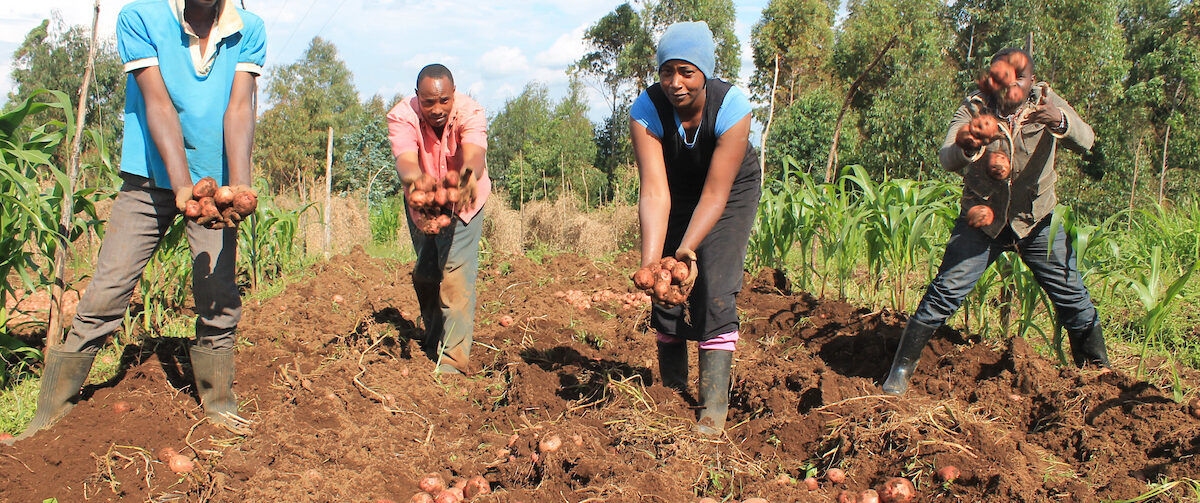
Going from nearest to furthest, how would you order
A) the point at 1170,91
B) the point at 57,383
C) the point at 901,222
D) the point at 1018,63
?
the point at 57,383 → the point at 1018,63 → the point at 901,222 → the point at 1170,91

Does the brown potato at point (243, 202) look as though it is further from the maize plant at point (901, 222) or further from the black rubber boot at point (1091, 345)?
the black rubber boot at point (1091, 345)

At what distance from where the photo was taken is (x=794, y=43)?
2580cm

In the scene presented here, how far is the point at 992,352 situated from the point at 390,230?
7.92m

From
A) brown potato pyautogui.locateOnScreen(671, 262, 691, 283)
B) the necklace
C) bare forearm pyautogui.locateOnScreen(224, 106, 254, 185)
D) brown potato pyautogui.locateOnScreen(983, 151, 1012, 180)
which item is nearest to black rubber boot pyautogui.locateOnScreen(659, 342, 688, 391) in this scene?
brown potato pyautogui.locateOnScreen(671, 262, 691, 283)

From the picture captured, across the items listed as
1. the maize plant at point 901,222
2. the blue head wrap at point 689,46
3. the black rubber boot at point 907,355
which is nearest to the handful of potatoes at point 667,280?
the blue head wrap at point 689,46

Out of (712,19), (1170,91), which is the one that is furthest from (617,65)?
(1170,91)

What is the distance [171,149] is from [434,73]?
46.8 inches

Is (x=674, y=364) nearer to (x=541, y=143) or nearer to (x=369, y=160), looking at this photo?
(x=541, y=143)

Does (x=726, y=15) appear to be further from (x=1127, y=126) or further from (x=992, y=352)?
(x=992, y=352)

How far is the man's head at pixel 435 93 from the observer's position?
324 cm

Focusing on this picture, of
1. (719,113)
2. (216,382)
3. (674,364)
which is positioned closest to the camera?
(719,113)

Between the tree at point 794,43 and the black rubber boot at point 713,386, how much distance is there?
22.8 m

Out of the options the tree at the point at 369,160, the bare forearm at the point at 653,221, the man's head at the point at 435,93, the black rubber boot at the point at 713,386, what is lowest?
the black rubber boot at the point at 713,386

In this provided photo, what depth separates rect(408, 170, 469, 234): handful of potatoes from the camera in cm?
313
